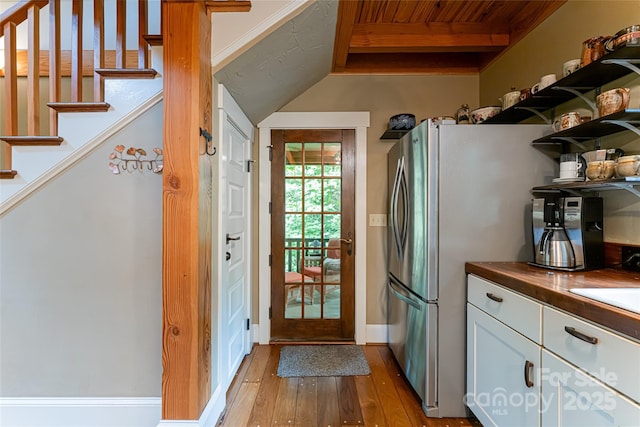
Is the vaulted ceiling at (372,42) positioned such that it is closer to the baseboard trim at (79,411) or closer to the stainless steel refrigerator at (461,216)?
the stainless steel refrigerator at (461,216)

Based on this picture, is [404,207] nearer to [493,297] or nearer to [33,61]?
[493,297]

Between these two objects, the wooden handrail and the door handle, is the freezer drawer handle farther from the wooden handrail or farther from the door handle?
the wooden handrail

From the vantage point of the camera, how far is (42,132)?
2.12 metres

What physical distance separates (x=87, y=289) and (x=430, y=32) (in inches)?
115

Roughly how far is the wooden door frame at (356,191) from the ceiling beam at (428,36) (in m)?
0.60

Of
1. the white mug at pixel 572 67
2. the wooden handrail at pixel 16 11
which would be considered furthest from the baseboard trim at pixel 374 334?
the wooden handrail at pixel 16 11

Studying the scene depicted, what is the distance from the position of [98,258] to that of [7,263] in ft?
1.60

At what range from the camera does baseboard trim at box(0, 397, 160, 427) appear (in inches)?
63.8

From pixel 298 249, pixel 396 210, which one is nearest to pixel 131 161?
pixel 298 249

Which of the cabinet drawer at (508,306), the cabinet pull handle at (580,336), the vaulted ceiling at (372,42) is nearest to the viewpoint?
the cabinet pull handle at (580,336)

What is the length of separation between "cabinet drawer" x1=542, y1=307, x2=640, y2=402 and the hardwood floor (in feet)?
3.15

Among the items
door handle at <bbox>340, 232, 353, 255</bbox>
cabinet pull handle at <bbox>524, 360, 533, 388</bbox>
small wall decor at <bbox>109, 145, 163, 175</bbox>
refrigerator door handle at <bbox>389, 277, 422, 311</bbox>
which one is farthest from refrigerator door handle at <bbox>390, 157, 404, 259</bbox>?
small wall decor at <bbox>109, 145, 163, 175</bbox>

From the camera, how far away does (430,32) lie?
238 centimetres

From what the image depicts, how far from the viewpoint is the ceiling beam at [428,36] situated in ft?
7.77
